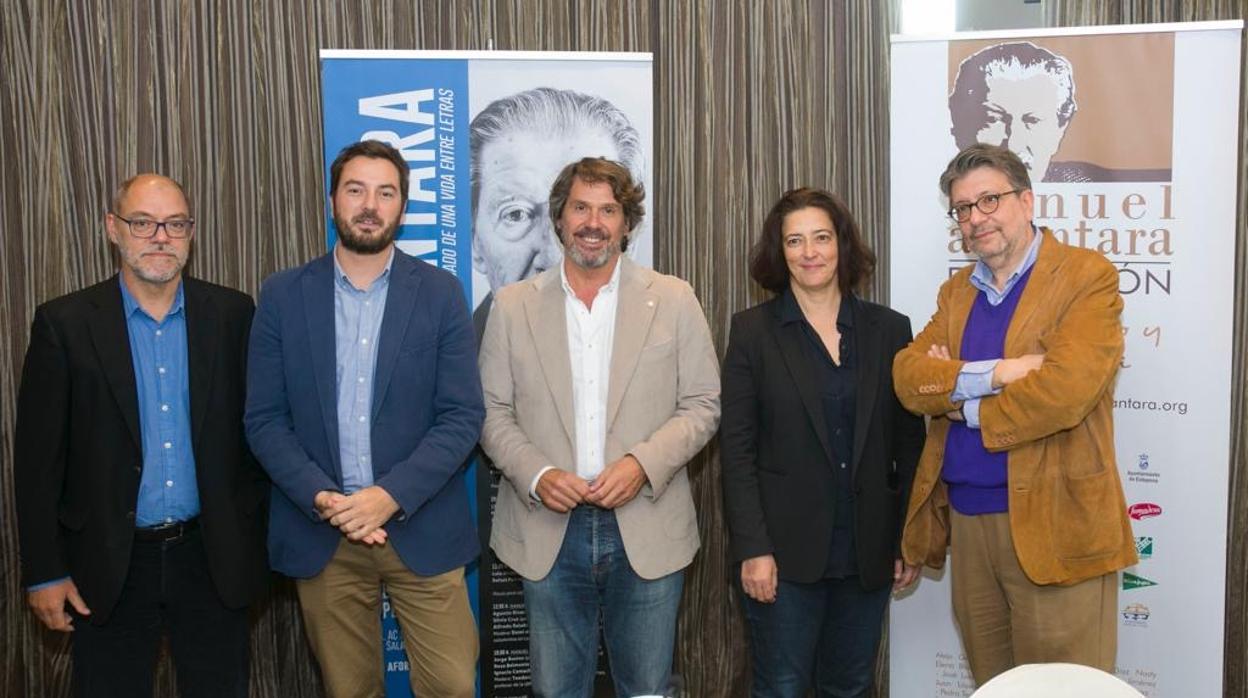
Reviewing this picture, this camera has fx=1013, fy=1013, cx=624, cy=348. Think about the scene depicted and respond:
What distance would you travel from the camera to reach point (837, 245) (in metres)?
2.72

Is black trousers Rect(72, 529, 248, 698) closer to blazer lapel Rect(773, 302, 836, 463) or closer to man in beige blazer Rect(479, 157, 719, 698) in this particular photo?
man in beige blazer Rect(479, 157, 719, 698)

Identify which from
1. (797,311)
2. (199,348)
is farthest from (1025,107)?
(199,348)

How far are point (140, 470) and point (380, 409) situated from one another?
624 millimetres

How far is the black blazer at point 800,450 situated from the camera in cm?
260

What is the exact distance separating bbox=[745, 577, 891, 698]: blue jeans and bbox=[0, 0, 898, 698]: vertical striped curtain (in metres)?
1.02

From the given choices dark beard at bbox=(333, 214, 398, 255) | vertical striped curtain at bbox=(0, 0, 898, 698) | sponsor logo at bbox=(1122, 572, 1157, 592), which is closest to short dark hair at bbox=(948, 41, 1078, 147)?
vertical striped curtain at bbox=(0, 0, 898, 698)

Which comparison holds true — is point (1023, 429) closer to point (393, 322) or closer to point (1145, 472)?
point (1145, 472)

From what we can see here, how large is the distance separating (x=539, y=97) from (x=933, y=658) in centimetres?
228

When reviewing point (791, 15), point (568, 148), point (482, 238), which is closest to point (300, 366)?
point (482, 238)

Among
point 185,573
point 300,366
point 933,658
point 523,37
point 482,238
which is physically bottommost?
point 933,658

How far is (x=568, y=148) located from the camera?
10.8 feet

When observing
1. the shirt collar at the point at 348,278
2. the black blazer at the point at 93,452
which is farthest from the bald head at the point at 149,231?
the shirt collar at the point at 348,278

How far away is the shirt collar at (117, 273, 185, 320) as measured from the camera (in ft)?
8.69

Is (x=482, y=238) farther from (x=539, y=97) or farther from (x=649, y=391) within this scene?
(x=649, y=391)
